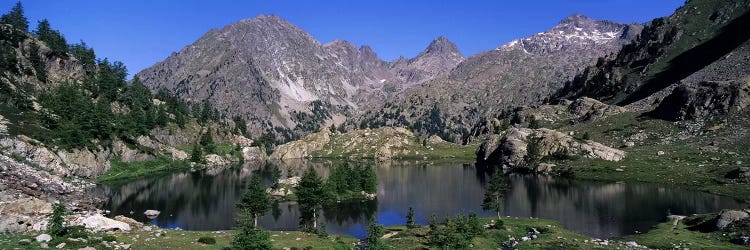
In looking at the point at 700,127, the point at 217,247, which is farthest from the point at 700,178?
the point at 217,247

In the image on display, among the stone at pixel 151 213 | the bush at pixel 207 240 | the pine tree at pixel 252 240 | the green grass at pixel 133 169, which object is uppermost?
the green grass at pixel 133 169

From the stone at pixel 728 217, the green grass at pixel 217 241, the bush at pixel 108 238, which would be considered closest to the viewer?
the bush at pixel 108 238

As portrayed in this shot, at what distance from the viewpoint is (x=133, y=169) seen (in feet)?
569

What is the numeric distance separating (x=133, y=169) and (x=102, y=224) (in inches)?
4922

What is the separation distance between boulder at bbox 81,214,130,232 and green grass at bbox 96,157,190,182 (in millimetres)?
96621

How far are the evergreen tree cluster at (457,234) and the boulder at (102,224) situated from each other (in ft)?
128

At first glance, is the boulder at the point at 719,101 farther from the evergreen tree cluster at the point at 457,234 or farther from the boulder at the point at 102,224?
the boulder at the point at 102,224

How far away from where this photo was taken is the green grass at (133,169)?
155375mm

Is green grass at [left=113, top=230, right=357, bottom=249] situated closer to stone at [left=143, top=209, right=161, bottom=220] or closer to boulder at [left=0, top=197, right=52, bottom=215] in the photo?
boulder at [left=0, top=197, right=52, bottom=215]

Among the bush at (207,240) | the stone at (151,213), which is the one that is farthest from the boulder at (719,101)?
the bush at (207,240)

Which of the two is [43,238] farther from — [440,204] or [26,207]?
[440,204]

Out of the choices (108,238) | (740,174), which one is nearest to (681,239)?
(108,238)

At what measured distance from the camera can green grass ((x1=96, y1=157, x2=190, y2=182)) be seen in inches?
6117

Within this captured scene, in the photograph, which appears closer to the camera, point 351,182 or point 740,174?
point 740,174
